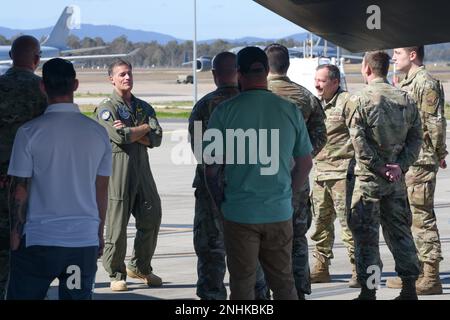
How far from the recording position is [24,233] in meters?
6.03

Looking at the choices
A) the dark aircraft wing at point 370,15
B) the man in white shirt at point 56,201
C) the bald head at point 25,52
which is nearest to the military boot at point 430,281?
the dark aircraft wing at point 370,15

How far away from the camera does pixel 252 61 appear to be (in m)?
6.81

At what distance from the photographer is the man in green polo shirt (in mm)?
6586

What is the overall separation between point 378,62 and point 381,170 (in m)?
0.94

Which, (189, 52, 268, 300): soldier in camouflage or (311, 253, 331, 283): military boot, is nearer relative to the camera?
(189, 52, 268, 300): soldier in camouflage

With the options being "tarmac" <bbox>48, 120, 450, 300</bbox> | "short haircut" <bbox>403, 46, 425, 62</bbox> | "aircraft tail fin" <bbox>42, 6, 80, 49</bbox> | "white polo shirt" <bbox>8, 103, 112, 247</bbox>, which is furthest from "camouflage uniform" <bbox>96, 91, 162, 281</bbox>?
"aircraft tail fin" <bbox>42, 6, 80, 49</bbox>

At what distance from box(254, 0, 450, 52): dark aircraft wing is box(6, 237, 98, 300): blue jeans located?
71.2 inches

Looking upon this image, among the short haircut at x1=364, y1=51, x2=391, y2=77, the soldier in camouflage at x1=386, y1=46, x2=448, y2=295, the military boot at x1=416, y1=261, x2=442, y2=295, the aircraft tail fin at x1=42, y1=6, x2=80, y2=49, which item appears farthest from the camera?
the aircraft tail fin at x1=42, y1=6, x2=80, y2=49

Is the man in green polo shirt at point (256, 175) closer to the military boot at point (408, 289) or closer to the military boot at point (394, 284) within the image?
the military boot at point (408, 289)

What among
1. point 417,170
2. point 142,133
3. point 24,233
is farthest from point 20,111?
point 417,170

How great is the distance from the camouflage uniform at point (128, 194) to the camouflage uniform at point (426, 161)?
Answer: 8.23 feet

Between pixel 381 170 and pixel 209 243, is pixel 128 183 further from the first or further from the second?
pixel 381 170

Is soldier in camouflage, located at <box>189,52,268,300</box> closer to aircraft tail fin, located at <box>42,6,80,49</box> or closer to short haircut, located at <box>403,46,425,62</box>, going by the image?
short haircut, located at <box>403,46,425,62</box>

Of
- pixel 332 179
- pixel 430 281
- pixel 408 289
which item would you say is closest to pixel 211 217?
pixel 408 289
